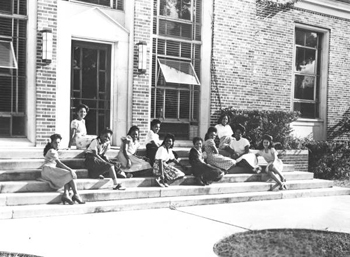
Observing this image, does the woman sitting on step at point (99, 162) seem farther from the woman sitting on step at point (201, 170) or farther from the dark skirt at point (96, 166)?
the woman sitting on step at point (201, 170)

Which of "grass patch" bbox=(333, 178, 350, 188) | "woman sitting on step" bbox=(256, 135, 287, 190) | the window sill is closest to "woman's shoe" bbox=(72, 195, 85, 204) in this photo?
"woman sitting on step" bbox=(256, 135, 287, 190)

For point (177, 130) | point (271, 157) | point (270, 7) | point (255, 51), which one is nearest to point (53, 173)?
point (271, 157)

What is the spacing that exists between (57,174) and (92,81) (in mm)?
4058

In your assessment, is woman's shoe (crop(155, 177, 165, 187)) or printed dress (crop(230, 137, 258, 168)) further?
printed dress (crop(230, 137, 258, 168))

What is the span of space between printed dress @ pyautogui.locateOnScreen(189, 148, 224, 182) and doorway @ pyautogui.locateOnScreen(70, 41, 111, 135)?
2.93 m

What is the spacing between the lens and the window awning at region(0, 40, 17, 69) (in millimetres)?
10188

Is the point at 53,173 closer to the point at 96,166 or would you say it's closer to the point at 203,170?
the point at 96,166

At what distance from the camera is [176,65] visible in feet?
42.2

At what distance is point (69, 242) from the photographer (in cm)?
574

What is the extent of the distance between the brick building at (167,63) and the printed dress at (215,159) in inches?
89.0

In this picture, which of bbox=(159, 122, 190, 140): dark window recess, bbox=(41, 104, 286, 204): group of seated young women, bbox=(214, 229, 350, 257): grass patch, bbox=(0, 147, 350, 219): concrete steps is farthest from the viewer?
bbox=(159, 122, 190, 140): dark window recess

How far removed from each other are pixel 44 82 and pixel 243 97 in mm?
5918

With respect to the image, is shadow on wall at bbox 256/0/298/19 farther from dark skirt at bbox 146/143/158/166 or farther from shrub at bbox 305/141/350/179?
dark skirt at bbox 146/143/158/166

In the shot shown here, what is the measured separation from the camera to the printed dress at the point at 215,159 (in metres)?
10.4
